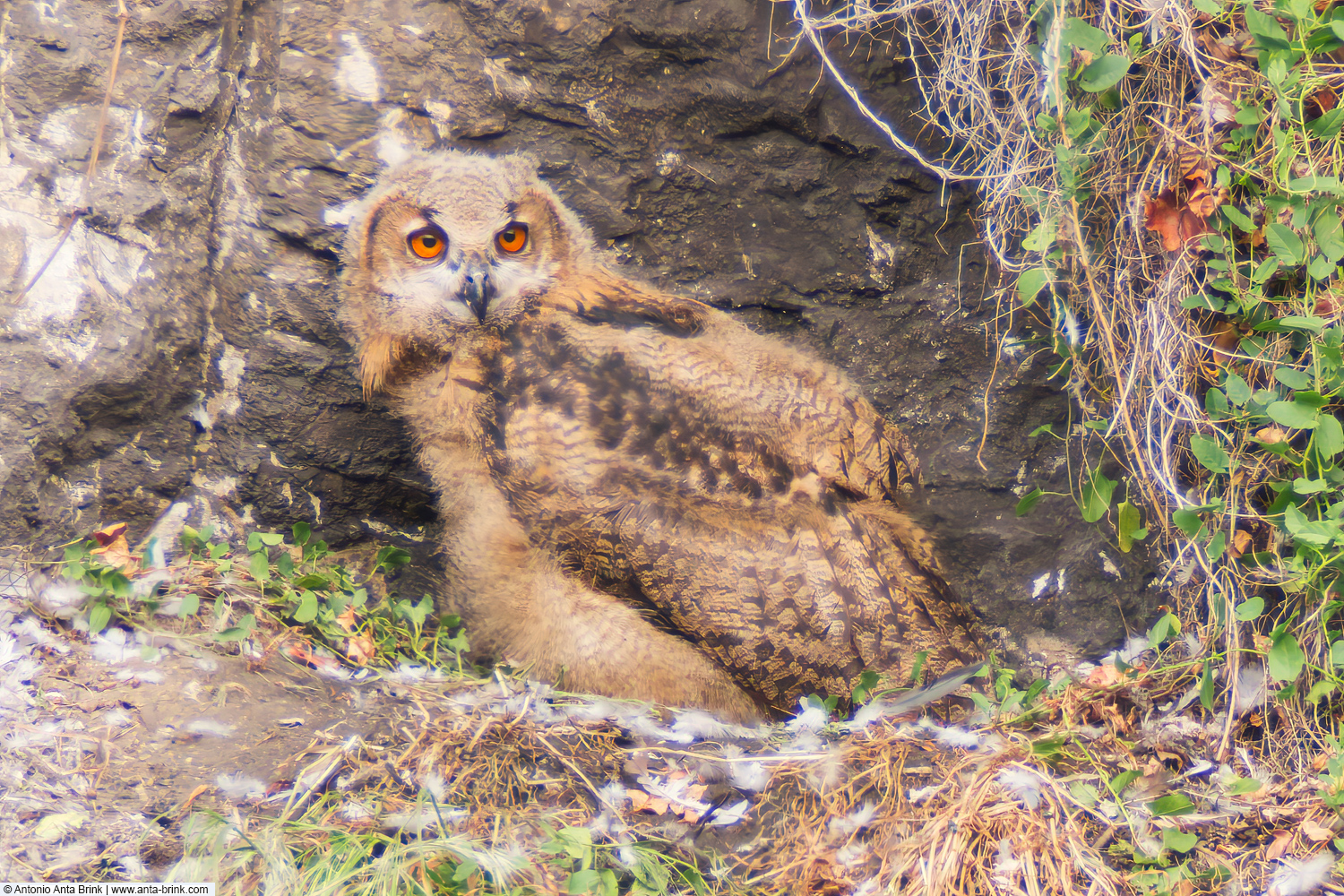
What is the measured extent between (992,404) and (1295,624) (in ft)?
3.17

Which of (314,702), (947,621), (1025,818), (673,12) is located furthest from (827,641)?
(673,12)

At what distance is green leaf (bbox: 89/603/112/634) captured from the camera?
2.39m

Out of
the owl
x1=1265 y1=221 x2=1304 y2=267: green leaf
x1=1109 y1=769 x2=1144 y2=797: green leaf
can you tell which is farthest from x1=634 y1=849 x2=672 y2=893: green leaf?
x1=1265 y1=221 x2=1304 y2=267: green leaf

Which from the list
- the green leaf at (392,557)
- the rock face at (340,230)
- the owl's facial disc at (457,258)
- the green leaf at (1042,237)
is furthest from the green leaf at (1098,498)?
the green leaf at (392,557)

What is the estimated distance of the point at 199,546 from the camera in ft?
8.70

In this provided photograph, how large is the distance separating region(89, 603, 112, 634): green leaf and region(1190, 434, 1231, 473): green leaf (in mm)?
3139

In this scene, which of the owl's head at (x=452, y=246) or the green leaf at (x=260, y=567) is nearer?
the owl's head at (x=452, y=246)

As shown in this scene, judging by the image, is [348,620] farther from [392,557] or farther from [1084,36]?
[1084,36]

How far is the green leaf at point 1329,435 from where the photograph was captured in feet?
5.63

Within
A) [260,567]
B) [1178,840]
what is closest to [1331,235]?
[1178,840]

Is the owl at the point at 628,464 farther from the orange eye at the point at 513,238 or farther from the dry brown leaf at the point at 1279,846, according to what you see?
the dry brown leaf at the point at 1279,846

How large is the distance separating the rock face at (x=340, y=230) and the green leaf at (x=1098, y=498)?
22 cm

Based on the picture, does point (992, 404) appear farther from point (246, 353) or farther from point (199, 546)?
point (199, 546)

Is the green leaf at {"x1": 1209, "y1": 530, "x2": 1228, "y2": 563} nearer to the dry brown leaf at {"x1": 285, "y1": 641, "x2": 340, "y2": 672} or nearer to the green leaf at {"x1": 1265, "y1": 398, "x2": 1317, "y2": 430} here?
the green leaf at {"x1": 1265, "y1": 398, "x2": 1317, "y2": 430}
